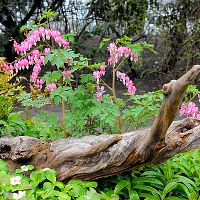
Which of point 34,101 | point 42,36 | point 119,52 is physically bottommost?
point 34,101

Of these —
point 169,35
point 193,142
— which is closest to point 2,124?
point 193,142

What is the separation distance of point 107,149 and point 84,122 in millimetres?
780

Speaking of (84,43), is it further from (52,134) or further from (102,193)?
(102,193)

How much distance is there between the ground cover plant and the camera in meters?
2.83

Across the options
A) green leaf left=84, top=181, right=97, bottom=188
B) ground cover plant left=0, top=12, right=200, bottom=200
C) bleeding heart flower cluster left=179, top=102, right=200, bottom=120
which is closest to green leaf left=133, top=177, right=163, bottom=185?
ground cover plant left=0, top=12, right=200, bottom=200

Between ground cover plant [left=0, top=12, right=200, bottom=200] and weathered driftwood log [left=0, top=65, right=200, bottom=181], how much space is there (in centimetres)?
11

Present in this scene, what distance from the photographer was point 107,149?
2.89 meters

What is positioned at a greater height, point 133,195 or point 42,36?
point 42,36

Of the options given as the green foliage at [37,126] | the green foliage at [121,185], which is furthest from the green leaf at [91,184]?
the green foliage at [37,126]

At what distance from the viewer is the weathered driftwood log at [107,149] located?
270 centimetres

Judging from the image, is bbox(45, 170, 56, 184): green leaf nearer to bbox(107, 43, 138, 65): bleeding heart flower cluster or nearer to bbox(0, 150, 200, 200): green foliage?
bbox(0, 150, 200, 200): green foliage

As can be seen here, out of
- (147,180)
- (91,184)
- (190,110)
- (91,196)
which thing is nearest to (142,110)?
(190,110)

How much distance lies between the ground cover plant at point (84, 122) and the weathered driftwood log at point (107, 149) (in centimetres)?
11

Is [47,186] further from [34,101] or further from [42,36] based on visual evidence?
[42,36]
